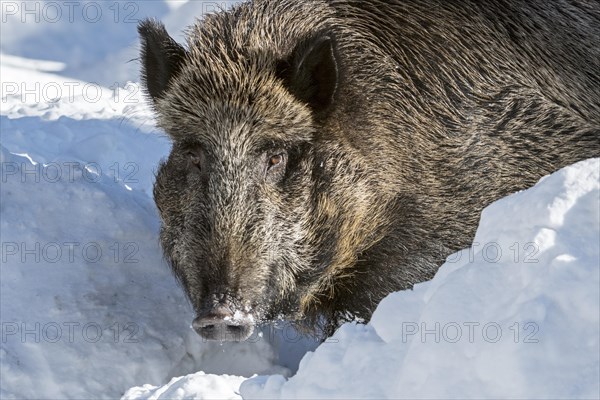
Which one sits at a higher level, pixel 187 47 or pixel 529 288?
pixel 187 47

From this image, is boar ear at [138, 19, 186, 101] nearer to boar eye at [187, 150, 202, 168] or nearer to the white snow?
boar eye at [187, 150, 202, 168]

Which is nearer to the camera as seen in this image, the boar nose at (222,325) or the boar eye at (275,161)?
the boar nose at (222,325)

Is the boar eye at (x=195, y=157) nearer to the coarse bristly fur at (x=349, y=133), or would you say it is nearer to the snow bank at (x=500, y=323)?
the coarse bristly fur at (x=349, y=133)

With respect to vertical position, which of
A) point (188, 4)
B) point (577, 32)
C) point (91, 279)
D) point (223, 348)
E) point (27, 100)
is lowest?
point (223, 348)

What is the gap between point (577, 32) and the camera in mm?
6715

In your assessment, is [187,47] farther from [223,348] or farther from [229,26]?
[223,348]

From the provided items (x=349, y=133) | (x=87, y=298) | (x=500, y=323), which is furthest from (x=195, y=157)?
(x=500, y=323)

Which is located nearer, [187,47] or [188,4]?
[187,47]

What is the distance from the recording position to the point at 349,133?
5805mm

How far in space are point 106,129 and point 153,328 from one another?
13.5 feet

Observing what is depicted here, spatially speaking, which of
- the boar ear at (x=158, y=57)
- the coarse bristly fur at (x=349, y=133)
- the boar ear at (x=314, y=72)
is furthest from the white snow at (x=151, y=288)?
the boar ear at (x=314, y=72)

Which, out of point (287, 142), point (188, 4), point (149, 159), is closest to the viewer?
point (287, 142)

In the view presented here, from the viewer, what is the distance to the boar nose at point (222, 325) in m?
4.94

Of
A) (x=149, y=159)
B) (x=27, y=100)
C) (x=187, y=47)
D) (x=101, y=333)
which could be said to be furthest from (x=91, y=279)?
(x=27, y=100)
